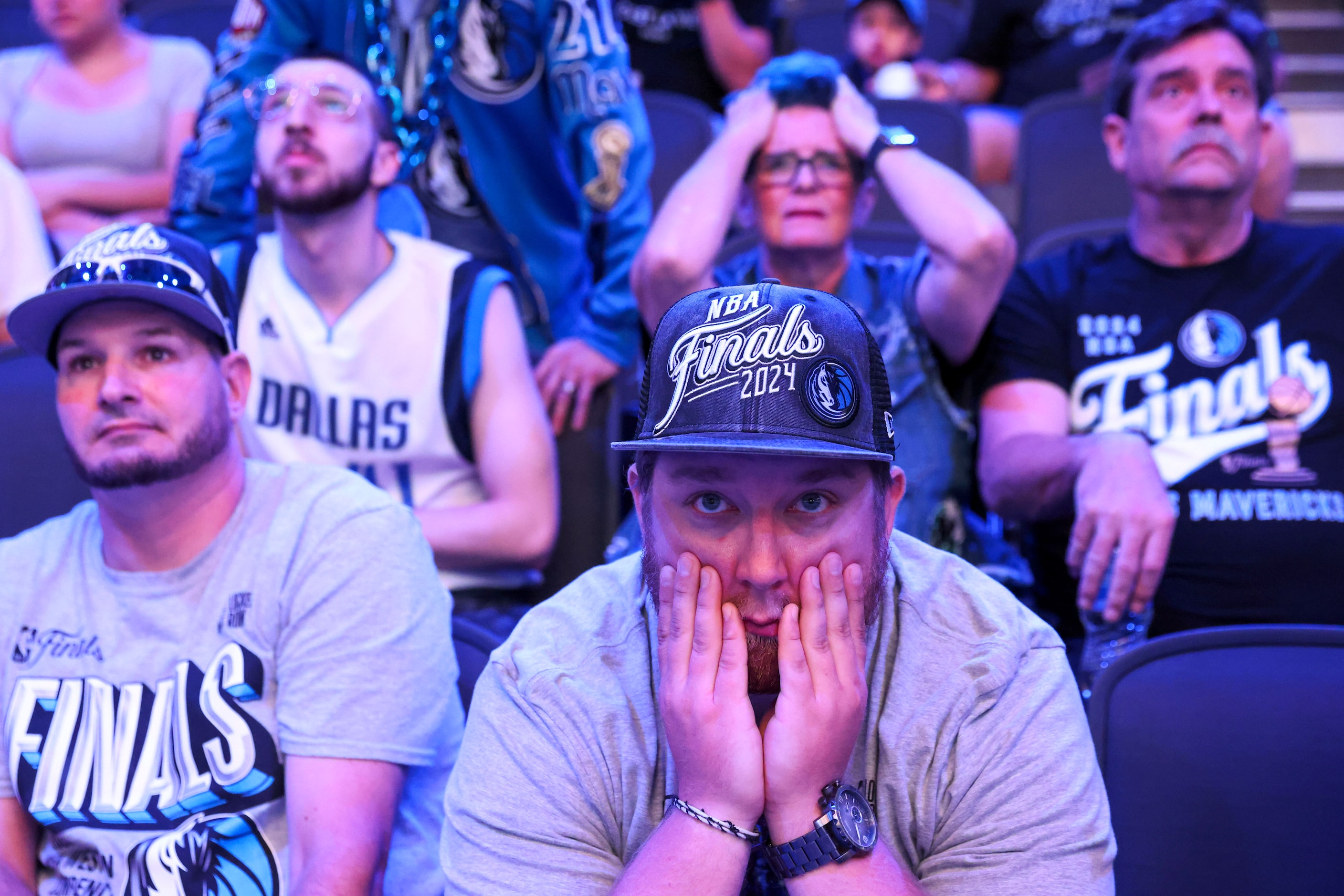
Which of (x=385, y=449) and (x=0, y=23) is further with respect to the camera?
(x=0, y=23)

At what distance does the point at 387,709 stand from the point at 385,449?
0.97 metres

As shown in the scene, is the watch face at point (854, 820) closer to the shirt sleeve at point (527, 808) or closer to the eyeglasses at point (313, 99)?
the shirt sleeve at point (527, 808)

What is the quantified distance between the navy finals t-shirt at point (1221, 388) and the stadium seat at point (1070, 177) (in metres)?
1.15

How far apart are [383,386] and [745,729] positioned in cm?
144

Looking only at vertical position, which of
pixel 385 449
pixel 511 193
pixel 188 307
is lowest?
pixel 385 449

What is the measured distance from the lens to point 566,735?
1.27m

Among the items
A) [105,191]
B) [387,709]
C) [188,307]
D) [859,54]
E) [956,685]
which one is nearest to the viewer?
[956,685]

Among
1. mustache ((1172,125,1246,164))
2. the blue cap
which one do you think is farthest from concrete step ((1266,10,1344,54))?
mustache ((1172,125,1246,164))

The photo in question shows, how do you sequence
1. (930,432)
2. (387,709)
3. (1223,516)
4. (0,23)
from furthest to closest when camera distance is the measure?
1. (0,23)
2. (930,432)
3. (1223,516)
4. (387,709)

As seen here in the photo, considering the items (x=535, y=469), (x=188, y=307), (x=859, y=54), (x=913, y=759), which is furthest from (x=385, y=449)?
(x=859, y=54)

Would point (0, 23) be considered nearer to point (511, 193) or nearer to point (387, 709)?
point (511, 193)

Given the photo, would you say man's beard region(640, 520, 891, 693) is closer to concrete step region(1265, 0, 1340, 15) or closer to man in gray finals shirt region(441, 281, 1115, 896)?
man in gray finals shirt region(441, 281, 1115, 896)

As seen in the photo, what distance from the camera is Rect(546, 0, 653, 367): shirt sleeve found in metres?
2.82

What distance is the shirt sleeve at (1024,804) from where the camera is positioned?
1.20 meters
